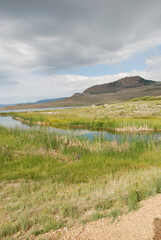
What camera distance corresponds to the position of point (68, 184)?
859 cm

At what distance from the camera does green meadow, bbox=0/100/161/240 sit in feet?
18.1

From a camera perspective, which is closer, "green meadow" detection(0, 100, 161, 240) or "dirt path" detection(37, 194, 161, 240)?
"dirt path" detection(37, 194, 161, 240)

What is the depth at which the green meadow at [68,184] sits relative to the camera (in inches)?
217

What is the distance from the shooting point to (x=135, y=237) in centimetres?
441

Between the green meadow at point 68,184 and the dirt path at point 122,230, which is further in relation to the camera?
the green meadow at point 68,184

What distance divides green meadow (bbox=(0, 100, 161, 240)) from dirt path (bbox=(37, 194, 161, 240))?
28 cm

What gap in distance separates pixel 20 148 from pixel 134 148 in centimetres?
979

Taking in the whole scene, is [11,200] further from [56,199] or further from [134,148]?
[134,148]

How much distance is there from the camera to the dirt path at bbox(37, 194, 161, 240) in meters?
4.48

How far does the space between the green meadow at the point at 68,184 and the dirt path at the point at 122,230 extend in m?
0.28

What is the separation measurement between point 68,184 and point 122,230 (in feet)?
14.1

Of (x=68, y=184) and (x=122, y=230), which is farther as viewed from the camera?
(x=68, y=184)

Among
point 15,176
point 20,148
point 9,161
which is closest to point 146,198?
point 15,176

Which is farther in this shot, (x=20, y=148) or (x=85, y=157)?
(x=20, y=148)
